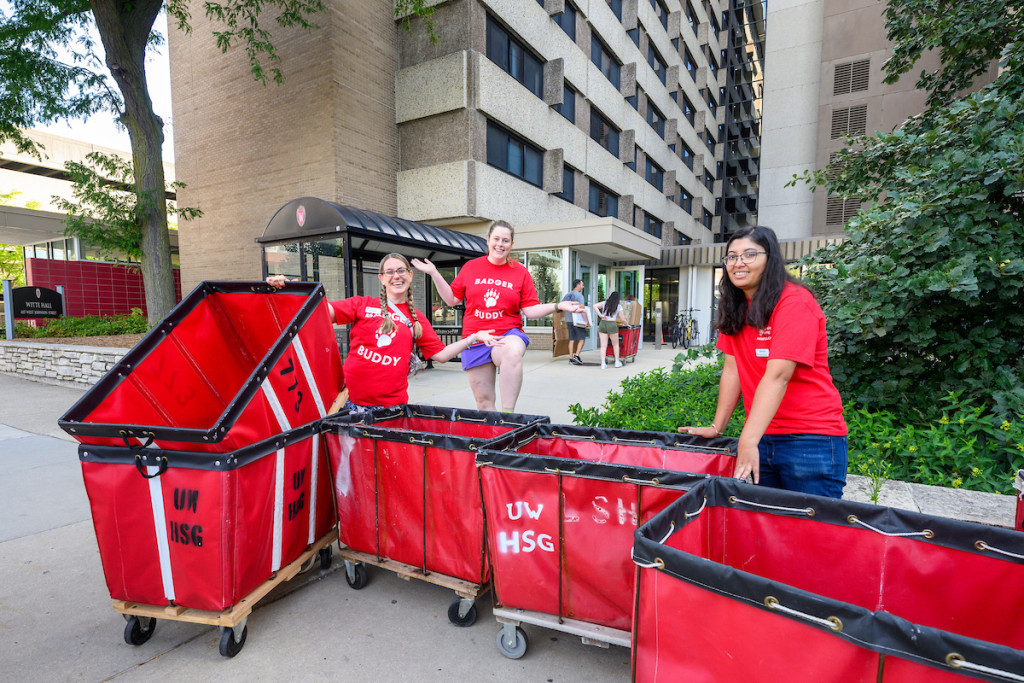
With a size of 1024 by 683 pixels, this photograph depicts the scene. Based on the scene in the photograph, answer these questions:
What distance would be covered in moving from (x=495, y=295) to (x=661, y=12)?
2992 centimetres

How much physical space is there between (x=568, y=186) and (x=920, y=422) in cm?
1591

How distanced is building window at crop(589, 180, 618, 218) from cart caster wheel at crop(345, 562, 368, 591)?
19303 mm

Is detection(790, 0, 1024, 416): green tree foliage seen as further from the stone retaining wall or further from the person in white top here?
the stone retaining wall

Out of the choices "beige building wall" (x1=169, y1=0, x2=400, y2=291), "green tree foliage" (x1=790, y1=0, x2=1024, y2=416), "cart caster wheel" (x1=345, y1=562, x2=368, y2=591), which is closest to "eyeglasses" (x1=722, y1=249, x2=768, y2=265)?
"green tree foliage" (x1=790, y1=0, x2=1024, y2=416)

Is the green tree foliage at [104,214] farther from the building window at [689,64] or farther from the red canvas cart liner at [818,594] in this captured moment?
the building window at [689,64]

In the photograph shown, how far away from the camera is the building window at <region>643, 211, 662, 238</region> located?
26.4 meters

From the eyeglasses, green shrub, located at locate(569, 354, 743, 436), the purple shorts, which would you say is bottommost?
green shrub, located at locate(569, 354, 743, 436)

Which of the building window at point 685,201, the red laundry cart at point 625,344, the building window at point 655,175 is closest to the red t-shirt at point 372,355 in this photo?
the red laundry cart at point 625,344

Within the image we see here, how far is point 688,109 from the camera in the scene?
1264 inches

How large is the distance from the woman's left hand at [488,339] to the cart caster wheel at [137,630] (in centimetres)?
253

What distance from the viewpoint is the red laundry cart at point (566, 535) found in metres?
2.00

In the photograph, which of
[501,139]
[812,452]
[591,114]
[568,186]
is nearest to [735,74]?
[591,114]

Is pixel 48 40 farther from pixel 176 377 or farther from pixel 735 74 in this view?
pixel 735 74

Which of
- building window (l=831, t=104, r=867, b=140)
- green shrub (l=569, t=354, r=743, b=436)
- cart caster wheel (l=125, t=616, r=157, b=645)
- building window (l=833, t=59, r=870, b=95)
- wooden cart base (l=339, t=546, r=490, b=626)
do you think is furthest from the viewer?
building window (l=831, t=104, r=867, b=140)
